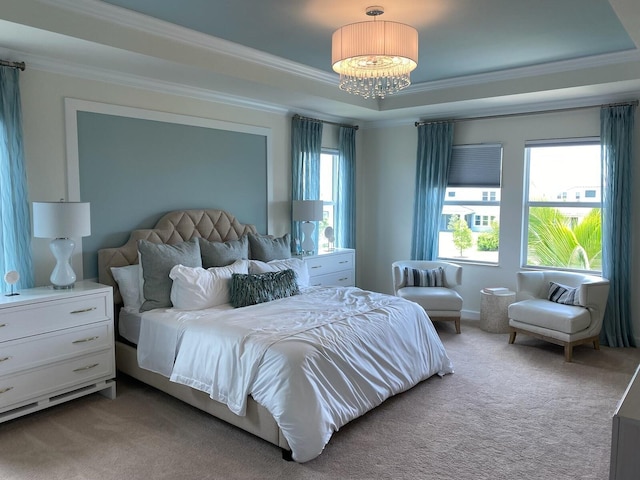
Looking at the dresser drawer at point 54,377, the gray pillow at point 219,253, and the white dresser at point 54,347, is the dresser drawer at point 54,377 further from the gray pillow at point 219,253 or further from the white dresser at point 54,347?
the gray pillow at point 219,253

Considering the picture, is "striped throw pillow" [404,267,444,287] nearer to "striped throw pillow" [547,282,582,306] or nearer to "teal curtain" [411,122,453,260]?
"teal curtain" [411,122,453,260]

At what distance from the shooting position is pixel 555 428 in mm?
3172

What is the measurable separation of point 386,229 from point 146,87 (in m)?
3.55

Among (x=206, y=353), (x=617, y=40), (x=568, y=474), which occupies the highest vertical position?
(x=617, y=40)

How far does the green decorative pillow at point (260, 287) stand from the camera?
3.86m

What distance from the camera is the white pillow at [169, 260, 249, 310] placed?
12.2 feet

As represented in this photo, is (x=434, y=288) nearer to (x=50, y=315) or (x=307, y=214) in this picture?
(x=307, y=214)

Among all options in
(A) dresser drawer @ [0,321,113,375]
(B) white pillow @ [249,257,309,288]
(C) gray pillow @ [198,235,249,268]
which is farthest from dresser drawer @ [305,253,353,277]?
(A) dresser drawer @ [0,321,113,375]

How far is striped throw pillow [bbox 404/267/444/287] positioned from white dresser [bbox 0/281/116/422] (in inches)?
127

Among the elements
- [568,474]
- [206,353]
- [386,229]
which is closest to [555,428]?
[568,474]

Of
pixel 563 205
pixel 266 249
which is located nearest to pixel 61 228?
pixel 266 249

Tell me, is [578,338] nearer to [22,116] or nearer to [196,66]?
[196,66]

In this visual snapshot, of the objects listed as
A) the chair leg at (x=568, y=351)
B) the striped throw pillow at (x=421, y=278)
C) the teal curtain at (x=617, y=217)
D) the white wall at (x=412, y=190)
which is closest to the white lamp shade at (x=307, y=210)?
the striped throw pillow at (x=421, y=278)

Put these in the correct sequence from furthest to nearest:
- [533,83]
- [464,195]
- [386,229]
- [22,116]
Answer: [386,229] → [464,195] → [533,83] → [22,116]
